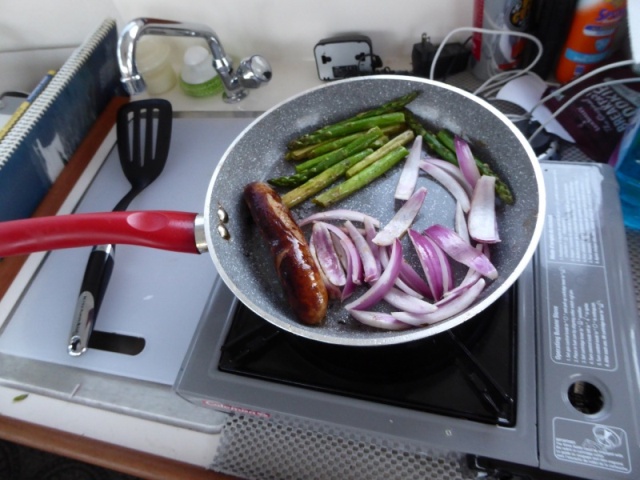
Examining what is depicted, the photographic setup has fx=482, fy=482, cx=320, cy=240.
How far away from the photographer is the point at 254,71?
3.18 ft

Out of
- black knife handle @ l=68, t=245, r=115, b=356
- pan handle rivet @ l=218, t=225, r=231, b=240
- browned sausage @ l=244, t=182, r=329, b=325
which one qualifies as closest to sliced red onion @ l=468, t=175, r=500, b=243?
browned sausage @ l=244, t=182, r=329, b=325

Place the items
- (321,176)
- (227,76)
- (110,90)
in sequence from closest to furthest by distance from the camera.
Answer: (321,176) < (227,76) < (110,90)

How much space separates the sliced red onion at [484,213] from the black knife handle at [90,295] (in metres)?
0.62

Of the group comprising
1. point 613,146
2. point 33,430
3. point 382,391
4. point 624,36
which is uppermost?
point 624,36

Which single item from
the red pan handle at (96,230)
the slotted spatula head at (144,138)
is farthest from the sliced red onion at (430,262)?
the slotted spatula head at (144,138)

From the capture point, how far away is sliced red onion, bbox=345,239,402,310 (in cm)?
68

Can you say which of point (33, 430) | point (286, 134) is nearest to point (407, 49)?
point (286, 134)

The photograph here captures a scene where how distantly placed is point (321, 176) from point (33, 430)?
0.60 metres

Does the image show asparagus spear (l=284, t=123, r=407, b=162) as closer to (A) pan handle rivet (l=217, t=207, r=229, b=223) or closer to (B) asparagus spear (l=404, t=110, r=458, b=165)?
(B) asparagus spear (l=404, t=110, r=458, b=165)

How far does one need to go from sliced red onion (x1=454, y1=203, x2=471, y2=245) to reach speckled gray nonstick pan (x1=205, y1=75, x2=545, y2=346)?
24mm

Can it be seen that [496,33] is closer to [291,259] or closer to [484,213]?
[484,213]

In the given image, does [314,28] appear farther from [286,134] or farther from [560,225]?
[560,225]

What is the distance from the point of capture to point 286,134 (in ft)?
2.95

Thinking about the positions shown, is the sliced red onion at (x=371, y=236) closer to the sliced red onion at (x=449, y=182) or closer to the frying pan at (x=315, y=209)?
the frying pan at (x=315, y=209)
